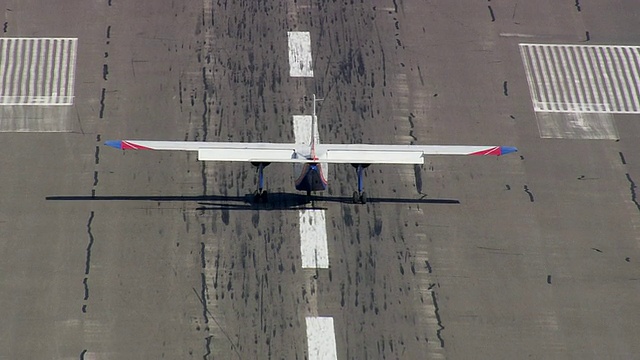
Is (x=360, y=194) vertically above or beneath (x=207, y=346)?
above

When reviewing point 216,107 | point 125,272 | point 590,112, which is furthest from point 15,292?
point 590,112

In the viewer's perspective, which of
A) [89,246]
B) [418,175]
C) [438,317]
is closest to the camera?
[438,317]

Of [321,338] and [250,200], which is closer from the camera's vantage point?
[321,338]

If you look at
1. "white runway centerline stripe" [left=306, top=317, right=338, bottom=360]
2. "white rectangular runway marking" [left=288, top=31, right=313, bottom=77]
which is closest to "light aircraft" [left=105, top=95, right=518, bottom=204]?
"white runway centerline stripe" [left=306, top=317, right=338, bottom=360]

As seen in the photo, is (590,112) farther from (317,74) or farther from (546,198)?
(317,74)

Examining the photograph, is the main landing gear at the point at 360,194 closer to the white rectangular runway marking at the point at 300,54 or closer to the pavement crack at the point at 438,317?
the pavement crack at the point at 438,317

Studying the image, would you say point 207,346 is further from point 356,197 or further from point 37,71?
point 37,71

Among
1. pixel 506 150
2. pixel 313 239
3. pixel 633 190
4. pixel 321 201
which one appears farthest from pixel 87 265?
pixel 633 190
